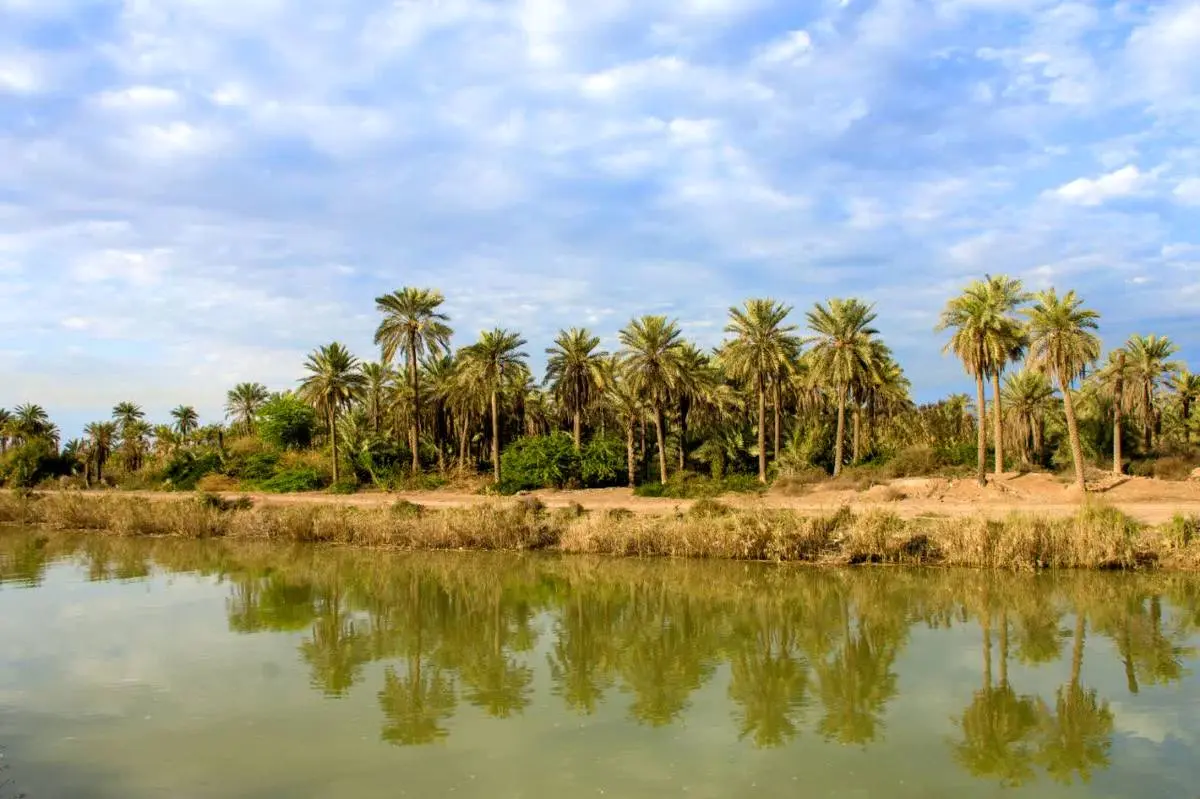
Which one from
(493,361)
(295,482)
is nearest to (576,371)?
(493,361)

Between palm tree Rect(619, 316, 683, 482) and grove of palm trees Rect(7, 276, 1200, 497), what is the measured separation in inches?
3.0

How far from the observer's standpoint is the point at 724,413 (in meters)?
52.2

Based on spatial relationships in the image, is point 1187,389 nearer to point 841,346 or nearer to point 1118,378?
point 1118,378

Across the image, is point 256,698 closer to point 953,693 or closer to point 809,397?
point 953,693

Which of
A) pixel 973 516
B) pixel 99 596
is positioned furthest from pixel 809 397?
pixel 99 596

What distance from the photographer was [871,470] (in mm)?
43031

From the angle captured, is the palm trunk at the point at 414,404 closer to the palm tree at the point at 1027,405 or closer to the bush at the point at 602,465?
the bush at the point at 602,465

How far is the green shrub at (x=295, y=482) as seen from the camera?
5206 cm

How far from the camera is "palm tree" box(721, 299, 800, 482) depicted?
145 ft

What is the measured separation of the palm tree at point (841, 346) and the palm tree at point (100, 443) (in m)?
60.2

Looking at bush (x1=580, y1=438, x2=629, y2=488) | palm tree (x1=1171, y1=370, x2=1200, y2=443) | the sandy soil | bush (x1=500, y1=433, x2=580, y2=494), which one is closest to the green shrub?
the sandy soil

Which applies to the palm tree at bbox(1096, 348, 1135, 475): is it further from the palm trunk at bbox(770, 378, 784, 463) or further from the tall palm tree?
the palm trunk at bbox(770, 378, 784, 463)

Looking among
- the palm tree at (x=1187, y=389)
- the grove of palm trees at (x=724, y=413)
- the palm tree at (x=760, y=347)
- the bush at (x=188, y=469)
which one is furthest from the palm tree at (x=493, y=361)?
the palm tree at (x=1187, y=389)

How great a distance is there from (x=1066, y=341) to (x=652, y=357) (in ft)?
63.6
